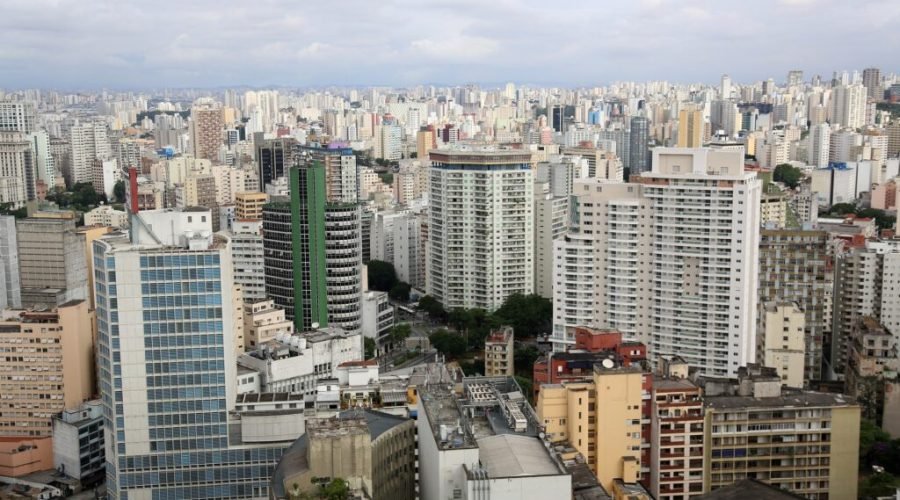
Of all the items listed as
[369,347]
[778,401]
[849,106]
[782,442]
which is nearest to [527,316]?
[369,347]

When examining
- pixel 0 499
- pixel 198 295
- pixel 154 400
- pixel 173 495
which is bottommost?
pixel 0 499

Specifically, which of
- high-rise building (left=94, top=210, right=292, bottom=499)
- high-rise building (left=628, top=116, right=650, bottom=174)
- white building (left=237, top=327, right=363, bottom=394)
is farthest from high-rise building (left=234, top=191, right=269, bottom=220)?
high-rise building (left=628, top=116, right=650, bottom=174)

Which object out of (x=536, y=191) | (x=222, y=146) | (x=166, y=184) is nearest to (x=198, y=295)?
(x=536, y=191)

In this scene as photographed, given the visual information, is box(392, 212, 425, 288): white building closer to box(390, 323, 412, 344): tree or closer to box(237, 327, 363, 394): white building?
box(390, 323, 412, 344): tree

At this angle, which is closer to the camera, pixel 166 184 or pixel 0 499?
pixel 0 499

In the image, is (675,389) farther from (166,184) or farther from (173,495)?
(166,184)

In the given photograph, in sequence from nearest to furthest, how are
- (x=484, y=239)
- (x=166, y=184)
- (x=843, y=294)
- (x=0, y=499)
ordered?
(x=0, y=499), (x=843, y=294), (x=484, y=239), (x=166, y=184)

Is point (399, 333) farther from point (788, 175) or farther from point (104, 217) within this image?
point (788, 175)
